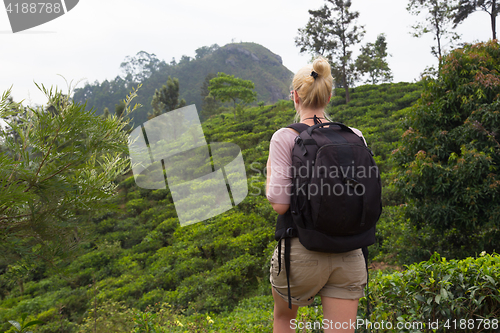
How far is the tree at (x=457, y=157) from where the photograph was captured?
3242 millimetres

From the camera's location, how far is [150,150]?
3.94m

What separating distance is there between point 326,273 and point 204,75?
62.2m

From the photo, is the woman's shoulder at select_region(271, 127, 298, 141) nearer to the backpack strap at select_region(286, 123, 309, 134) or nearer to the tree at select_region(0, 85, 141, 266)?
the backpack strap at select_region(286, 123, 309, 134)

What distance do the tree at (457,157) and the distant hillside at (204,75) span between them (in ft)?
127

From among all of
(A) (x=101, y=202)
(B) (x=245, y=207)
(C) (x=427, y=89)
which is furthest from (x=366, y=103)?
(A) (x=101, y=202)

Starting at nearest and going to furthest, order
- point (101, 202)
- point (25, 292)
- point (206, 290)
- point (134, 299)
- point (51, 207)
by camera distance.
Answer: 1. point (51, 207)
2. point (101, 202)
3. point (206, 290)
4. point (134, 299)
5. point (25, 292)

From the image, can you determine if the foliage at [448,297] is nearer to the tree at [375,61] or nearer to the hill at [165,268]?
the hill at [165,268]

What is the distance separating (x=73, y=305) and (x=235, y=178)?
3.76m

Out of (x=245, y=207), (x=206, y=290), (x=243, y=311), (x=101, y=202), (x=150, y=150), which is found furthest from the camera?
(x=245, y=207)

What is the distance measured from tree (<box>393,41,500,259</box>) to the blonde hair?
2834mm

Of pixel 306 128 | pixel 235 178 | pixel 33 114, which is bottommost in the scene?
pixel 235 178

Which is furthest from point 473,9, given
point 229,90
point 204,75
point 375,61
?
point 204,75

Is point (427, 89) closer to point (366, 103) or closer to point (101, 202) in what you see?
point (101, 202)

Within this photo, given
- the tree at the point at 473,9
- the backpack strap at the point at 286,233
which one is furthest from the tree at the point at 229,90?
the backpack strap at the point at 286,233
